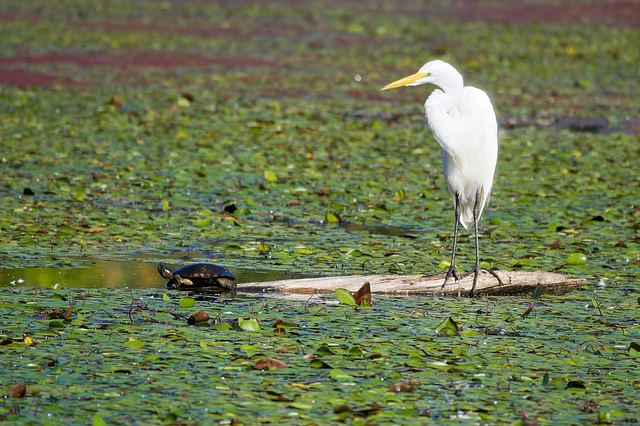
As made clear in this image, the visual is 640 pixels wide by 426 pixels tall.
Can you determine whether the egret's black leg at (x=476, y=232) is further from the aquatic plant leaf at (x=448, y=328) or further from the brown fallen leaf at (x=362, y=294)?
the aquatic plant leaf at (x=448, y=328)

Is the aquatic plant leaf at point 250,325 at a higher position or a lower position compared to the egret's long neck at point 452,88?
lower

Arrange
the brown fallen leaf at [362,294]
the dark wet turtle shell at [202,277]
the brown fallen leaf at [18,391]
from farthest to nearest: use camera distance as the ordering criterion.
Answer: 1. the dark wet turtle shell at [202,277]
2. the brown fallen leaf at [362,294]
3. the brown fallen leaf at [18,391]

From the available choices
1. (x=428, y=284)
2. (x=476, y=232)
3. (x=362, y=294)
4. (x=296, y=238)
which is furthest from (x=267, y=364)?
(x=296, y=238)

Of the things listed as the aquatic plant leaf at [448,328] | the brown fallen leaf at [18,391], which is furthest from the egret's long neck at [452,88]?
the brown fallen leaf at [18,391]

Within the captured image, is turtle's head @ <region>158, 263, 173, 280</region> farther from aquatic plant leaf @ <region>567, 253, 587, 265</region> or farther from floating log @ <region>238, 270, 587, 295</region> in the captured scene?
aquatic plant leaf @ <region>567, 253, 587, 265</region>

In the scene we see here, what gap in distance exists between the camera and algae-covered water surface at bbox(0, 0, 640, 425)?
452 cm

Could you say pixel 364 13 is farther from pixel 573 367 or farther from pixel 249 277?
pixel 573 367

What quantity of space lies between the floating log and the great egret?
7cm

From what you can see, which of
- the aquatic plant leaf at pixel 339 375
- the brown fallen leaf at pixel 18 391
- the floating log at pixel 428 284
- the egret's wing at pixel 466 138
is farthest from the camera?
the egret's wing at pixel 466 138

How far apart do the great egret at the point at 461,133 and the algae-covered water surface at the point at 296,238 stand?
537 millimetres

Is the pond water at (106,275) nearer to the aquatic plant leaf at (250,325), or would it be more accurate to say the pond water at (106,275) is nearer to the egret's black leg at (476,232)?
the egret's black leg at (476,232)

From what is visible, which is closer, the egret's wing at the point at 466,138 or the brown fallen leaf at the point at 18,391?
the brown fallen leaf at the point at 18,391

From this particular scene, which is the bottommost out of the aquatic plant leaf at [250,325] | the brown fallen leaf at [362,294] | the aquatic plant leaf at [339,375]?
the aquatic plant leaf at [339,375]

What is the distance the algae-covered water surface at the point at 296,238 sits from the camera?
4.52 meters
